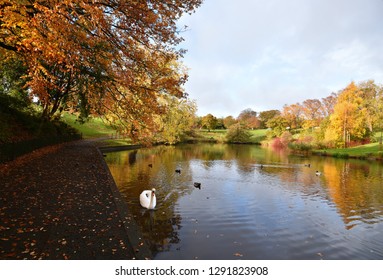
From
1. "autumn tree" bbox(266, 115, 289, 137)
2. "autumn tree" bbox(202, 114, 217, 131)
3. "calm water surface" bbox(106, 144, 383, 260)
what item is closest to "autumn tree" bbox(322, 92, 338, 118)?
"autumn tree" bbox(266, 115, 289, 137)

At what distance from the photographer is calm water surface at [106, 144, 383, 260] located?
332 inches

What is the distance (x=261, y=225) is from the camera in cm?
1075

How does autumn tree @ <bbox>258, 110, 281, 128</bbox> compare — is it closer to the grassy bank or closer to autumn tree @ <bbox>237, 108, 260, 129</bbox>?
autumn tree @ <bbox>237, 108, 260, 129</bbox>

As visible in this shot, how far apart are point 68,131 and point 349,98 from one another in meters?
48.9

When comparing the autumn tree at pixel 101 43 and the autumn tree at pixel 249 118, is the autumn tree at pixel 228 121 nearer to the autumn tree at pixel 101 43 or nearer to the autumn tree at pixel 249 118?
the autumn tree at pixel 249 118

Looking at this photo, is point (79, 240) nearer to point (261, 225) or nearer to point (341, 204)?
point (261, 225)

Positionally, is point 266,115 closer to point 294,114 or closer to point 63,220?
point 294,114

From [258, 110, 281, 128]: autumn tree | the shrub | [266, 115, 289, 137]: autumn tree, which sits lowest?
the shrub

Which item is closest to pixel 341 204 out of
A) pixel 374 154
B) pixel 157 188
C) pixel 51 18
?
pixel 157 188

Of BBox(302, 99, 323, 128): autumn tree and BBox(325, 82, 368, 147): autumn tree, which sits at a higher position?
BBox(302, 99, 323, 128): autumn tree

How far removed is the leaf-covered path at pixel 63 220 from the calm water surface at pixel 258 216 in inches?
58.1

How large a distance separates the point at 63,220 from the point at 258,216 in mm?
7987

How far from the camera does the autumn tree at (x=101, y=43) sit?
7.89 meters

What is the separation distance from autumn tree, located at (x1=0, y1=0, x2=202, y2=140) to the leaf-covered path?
3.58 metres
